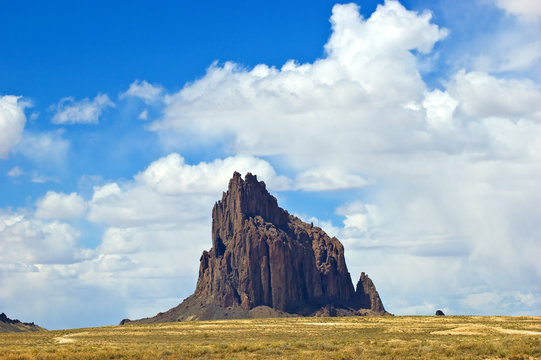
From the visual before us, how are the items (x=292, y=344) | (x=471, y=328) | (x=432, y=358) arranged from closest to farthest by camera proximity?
(x=432, y=358) < (x=292, y=344) < (x=471, y=328)

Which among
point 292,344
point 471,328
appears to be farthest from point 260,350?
point 471,328

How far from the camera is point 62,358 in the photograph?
6856 centimetres

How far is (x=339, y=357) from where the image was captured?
6738cm

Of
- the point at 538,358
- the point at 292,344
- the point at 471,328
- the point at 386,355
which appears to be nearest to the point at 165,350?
the point at 292,344

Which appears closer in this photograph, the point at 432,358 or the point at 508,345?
the point at 432,358

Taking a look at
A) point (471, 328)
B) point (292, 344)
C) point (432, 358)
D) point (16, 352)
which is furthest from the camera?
point (471, 328)

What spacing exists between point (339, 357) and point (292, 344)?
14114 mm

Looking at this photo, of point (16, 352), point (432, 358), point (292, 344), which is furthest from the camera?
point (292, 344)

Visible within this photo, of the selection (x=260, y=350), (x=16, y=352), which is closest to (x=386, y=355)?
(x=260, y=350)

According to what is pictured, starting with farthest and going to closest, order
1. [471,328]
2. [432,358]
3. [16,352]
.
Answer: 1. [471,328]
2. [16,352]
3. [432,358]

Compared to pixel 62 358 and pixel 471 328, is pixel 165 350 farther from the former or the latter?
pixel 471 328

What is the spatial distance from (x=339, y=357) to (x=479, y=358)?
12.6 metres

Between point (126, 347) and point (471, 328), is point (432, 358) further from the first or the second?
point (471, 328)

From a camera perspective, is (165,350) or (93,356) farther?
(165,350)
